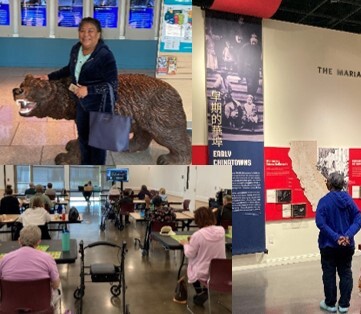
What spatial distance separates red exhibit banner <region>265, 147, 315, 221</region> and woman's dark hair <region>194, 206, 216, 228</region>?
11.4 feet

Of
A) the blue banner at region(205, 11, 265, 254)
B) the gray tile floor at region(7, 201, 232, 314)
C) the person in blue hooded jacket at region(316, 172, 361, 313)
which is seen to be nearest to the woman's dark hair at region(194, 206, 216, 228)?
the gray tile floor at region(7, 201, 232, 314)

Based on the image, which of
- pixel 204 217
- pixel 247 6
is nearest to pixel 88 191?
pixel 204 217

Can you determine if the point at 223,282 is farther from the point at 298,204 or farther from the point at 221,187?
the point at 298,204

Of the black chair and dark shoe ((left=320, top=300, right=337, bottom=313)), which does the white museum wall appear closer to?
dark shoe ((left=320, top=300, right=337, bottom=313))

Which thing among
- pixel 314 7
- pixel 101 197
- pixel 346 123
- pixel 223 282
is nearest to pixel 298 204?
pixel 346 123

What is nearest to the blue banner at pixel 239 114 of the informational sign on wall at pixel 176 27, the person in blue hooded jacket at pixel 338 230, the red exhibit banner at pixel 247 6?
the red exhibit banner at pixel 247 6

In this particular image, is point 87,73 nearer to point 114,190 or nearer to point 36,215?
point 114,190

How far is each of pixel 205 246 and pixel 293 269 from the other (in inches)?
147

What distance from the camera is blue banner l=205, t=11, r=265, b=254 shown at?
244 inches

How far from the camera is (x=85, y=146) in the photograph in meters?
4.33

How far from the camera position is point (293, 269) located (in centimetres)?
659

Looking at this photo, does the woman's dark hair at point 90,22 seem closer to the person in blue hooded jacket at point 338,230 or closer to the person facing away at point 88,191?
the person facing away at point 88,191

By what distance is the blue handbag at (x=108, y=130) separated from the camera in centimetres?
420

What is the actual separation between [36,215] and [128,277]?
2.61 ft
